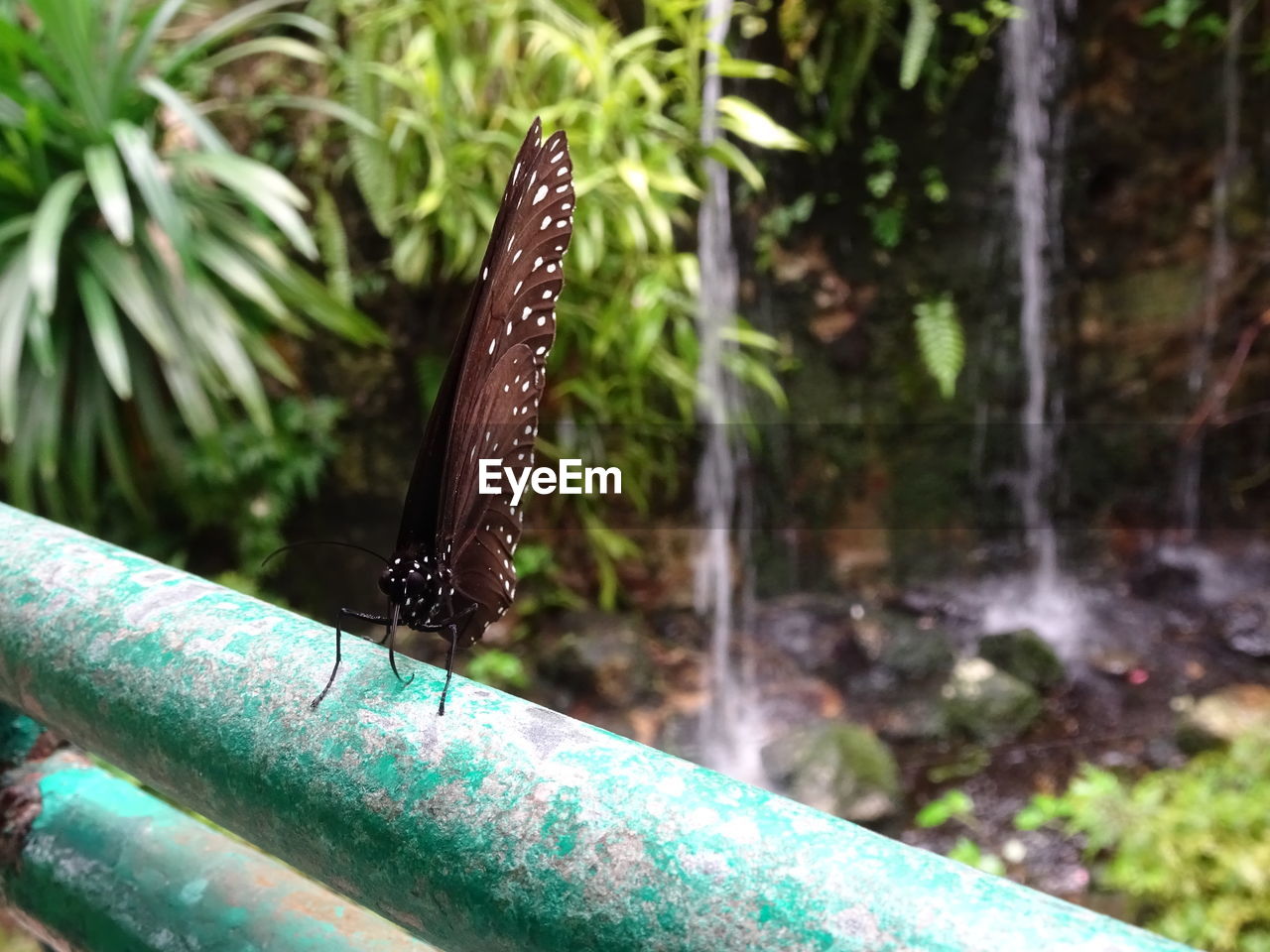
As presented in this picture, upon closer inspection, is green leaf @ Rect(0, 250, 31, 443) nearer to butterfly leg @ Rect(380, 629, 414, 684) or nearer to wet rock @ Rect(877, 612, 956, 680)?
butterfly leg @ Rect(380, 629, 414, 684)

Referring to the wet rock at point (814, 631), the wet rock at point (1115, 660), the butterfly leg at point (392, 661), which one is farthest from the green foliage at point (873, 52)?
the butterfly leg at point (392, 661)

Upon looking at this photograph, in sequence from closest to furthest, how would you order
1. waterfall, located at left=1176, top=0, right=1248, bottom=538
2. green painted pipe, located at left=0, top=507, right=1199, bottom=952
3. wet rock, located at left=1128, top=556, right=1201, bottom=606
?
green painted pipe, located at left=0, top=507, right=1199, bottom=952 < waterfall, located at left=1176, top=0, right=1248, bottom=538 < wet rock, located at left=1128, top=556, right=1201, bottom=606

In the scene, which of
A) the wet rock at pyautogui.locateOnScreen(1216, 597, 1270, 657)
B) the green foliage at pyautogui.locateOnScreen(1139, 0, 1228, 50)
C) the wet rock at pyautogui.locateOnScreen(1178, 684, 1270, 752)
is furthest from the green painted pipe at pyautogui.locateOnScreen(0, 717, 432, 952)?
the green foliage at pyautogui.locateOnScreen(1139, 0, 1228, 50)

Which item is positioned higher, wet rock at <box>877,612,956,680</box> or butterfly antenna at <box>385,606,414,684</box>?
butterfly antenna at <box>385,606,414,684</box>

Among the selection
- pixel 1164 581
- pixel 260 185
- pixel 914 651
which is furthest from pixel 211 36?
pixel 1164 581

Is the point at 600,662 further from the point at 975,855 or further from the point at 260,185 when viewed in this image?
the point at 260,185
